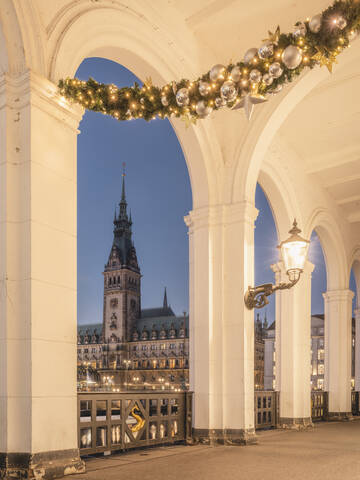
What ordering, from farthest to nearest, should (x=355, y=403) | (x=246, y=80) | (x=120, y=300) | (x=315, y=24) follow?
1. (x=120, y=300)
2. (x=355, y=403)
3. (x=246, y=80)
4. (x=315, y=24)

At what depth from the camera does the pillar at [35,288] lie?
5363 millimetres

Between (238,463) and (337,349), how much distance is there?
10309 mm

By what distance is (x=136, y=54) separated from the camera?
7.79 meters

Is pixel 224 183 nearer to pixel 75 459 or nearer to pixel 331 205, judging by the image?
pixel 75 459

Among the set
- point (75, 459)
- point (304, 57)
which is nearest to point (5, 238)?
point (75, 459)

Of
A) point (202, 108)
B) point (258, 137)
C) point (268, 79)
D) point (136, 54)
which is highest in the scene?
point (136, 54)

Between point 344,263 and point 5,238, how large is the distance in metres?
Result: 13.3

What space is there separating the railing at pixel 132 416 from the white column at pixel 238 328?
0.76 m

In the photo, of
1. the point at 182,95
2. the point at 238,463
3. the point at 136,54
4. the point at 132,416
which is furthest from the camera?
the point at 132,416

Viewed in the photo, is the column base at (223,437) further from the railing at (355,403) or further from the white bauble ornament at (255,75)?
the railing at (355,403)

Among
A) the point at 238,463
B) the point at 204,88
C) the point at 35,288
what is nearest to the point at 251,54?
the point at 204,88

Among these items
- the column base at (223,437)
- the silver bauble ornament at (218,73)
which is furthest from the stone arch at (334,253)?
the silver bauble ornament at (218,73)

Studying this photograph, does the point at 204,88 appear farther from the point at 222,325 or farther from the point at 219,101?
the point at 222,325

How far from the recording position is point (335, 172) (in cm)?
1485
